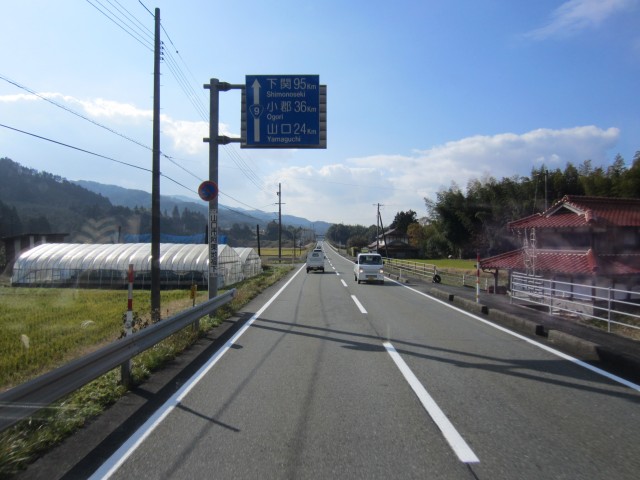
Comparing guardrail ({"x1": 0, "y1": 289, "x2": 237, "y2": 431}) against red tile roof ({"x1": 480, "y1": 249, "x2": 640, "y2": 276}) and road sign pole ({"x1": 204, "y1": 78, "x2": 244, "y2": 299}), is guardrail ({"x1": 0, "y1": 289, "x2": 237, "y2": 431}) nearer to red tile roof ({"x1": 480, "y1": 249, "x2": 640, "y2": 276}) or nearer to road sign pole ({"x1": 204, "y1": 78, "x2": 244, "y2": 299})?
road sign pole ({"x1": 204, "y1": 78, "x2": 244, "y2": 299})

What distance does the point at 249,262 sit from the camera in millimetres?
43469

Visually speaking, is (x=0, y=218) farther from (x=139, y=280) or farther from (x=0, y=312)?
(x=0, y=312)

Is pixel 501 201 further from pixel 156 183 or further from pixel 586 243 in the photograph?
pixel 156 183

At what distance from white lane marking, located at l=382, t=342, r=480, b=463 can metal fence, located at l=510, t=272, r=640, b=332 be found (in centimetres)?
534

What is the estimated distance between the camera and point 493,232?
58.9 metres

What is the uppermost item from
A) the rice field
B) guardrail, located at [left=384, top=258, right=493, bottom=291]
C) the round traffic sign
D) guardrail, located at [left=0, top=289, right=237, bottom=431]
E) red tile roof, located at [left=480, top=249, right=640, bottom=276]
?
the round traffic sign

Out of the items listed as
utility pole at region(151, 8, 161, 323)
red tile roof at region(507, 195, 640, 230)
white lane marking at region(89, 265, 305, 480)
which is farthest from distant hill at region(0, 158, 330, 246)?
white lane marking at region(89, 265, 305, 480)

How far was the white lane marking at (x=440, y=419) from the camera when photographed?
12.6 ft

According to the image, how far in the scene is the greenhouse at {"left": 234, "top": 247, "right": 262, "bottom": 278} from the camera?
4122 centimetres

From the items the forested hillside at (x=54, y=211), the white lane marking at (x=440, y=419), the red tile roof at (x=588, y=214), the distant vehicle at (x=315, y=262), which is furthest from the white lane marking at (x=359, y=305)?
the forested hillside at (x=54, y=211)

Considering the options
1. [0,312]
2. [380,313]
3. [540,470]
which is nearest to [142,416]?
[540,470]

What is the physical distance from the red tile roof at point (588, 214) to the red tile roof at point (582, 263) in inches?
54.2

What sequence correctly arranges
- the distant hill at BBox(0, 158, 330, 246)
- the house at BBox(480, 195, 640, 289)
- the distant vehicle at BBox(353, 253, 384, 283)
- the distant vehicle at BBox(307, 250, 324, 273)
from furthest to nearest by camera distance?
the distant vehicle at BBox(307, 250, 324, 273) → the distant hill at BBox(0, 158, 330, 246) → the distant vehicle at BBox(353, 253, 384, 283) → the house at BBox(480, 195, 640, 289)

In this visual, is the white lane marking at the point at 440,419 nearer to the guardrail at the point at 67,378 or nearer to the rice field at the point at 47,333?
the guardrail at the point at 67,378
